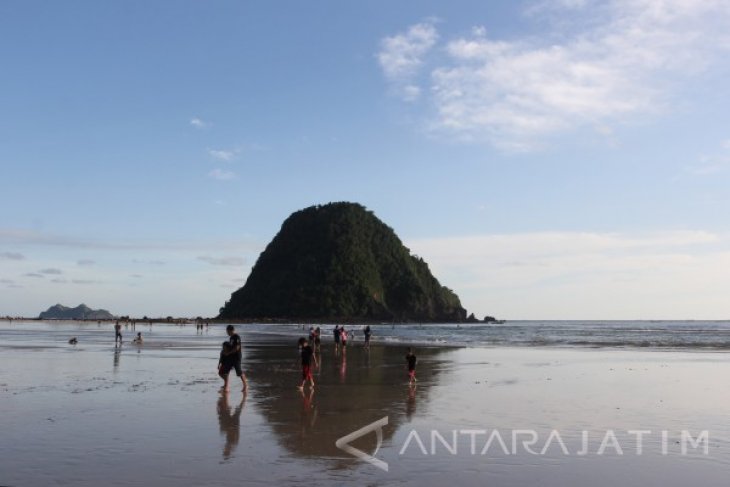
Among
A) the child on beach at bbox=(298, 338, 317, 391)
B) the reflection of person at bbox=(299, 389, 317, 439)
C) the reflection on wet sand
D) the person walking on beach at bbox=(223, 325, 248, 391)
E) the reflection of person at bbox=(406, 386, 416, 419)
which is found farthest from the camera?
the child on beach at bbox=(298, 338, 317, 391)

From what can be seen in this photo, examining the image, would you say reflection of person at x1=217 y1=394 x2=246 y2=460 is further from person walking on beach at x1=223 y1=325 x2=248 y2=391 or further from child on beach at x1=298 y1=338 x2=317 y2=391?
child on beach at x1=298 y1=338 x2=317 y2=391

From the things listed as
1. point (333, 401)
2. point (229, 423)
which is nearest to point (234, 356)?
point (333, 401)

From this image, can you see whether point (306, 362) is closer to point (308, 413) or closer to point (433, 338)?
point (308, 413)

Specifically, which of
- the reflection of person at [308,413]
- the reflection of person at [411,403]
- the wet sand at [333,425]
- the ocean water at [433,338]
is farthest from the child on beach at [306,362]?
the ocean water at [433,338]

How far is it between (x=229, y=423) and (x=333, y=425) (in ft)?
6.92

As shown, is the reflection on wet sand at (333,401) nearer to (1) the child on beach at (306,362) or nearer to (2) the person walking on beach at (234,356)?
(1) the child on beach at (306,362)

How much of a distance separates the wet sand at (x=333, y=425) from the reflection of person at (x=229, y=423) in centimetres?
4

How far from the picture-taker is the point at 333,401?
16438 mm

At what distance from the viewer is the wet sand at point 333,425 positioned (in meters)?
9.14

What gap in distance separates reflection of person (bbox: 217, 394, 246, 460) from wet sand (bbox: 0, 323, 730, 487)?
4cm

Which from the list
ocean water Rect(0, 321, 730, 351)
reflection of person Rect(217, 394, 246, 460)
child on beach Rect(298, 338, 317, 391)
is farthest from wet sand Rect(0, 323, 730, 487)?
ocean water Rect(0, 321, 730, 351)

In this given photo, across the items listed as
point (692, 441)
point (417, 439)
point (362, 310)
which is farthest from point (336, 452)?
point (362, 310)

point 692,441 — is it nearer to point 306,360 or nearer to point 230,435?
point 230,435

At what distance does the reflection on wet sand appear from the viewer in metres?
11.3
